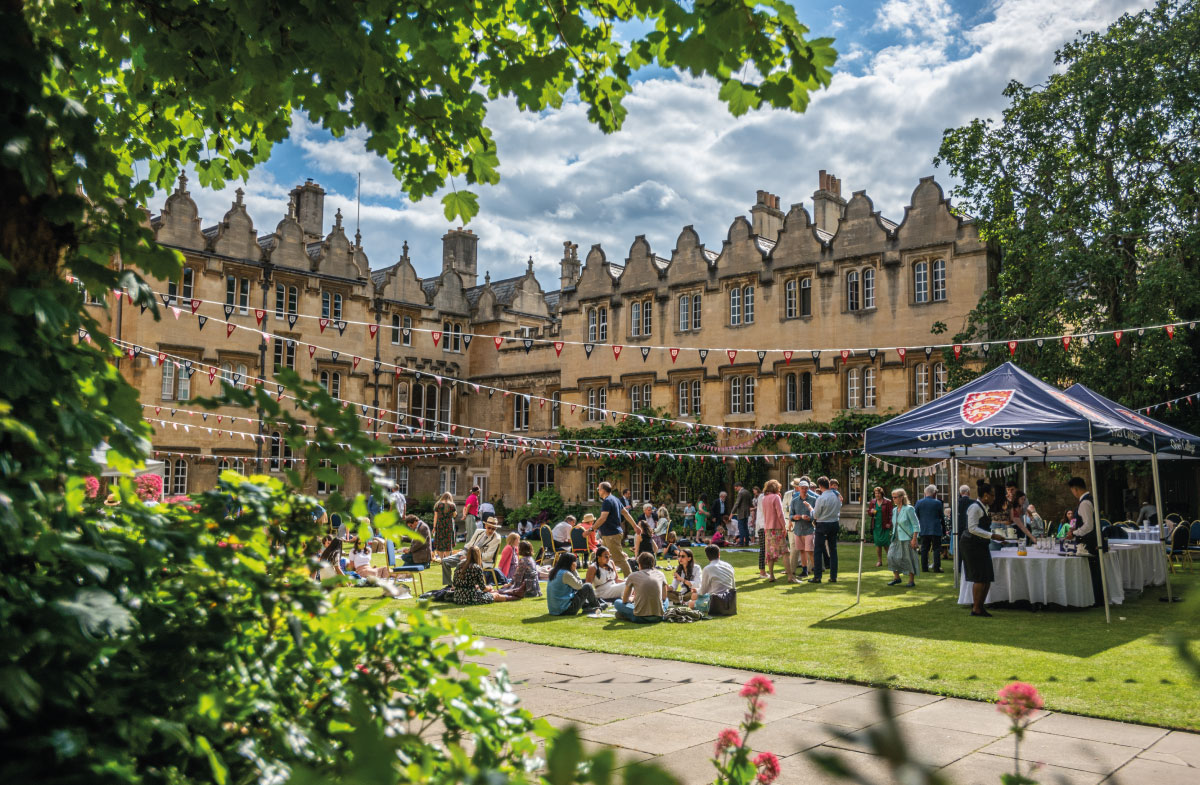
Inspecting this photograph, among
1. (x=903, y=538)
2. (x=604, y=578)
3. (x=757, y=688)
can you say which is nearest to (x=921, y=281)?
(x=903, y=538)

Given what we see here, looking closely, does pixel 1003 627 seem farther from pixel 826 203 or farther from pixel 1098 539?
pixel 826 203

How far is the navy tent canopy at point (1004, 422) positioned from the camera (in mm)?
10625

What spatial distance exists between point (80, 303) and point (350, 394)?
32824 mm

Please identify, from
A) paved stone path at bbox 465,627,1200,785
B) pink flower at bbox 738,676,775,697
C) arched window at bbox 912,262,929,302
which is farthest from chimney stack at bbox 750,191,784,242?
pink flower at bbox 738,676,775,697

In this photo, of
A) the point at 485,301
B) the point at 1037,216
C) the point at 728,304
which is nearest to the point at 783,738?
the point at 1037,216

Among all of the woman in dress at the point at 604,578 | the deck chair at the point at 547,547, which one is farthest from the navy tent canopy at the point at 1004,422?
the deck chair at the point at 547,547

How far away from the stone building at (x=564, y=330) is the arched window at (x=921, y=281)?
0.04 m

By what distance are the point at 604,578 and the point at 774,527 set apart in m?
3.52

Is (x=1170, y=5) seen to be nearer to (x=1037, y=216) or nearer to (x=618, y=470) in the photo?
(x=1037, y=216)

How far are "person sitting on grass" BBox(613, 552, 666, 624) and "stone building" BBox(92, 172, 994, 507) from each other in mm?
15432

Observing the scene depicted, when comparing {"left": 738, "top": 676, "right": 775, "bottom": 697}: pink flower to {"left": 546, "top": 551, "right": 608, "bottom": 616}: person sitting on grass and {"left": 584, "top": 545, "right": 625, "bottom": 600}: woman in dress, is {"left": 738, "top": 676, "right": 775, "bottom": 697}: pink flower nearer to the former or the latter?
{"left": 546, "top": 551, "right": 608, "bottom": 616}: person sitting on grass

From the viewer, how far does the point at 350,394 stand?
34250 millimetres

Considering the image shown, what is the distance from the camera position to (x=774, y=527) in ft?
48.6

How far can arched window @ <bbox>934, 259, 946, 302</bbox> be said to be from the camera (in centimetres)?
2645
